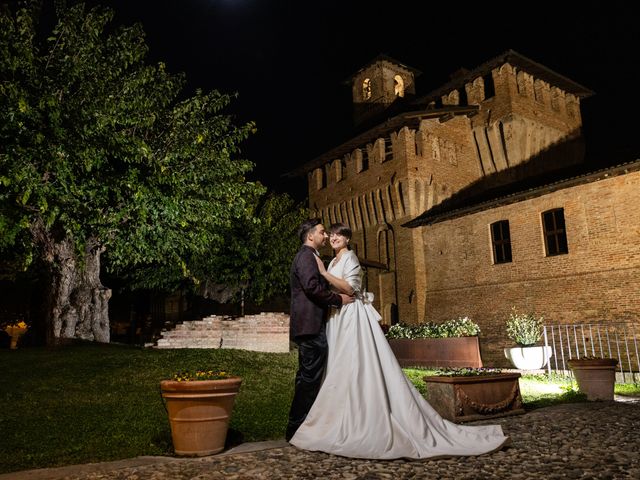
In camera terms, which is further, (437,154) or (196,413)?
(437,154)

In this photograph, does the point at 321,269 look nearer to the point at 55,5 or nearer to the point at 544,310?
the point at 55,5

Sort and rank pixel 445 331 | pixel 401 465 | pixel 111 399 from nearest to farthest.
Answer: pixel 401 465
pixel 111 399
pixel 445 331

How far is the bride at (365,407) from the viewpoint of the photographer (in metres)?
4.32

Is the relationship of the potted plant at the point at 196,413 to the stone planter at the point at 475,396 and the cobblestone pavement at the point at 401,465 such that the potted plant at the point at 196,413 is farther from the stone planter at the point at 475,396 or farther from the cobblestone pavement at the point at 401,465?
the stone planter at the point at 475,396

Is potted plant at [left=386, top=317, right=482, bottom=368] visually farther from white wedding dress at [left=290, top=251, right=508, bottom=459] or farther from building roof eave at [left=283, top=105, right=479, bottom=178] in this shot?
building roof eave at [left=283, top=105, right=479, bottom=178]

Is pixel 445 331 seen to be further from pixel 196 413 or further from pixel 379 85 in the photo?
pixel 379 85

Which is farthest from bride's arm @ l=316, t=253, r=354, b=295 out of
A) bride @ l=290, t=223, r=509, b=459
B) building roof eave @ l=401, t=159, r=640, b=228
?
building roof eave @ l=401, t=159, r=640, b=228

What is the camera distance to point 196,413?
4.49 m

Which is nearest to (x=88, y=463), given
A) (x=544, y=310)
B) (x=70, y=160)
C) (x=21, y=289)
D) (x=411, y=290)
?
(x=70, y=160)

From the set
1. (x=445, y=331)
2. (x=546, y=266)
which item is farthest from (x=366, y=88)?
(x=445, y=331)

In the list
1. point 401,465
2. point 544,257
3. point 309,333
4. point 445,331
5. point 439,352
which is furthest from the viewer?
point 544,257

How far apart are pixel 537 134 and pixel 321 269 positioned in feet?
86.4

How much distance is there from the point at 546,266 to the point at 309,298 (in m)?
16.8

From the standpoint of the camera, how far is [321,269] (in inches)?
191
